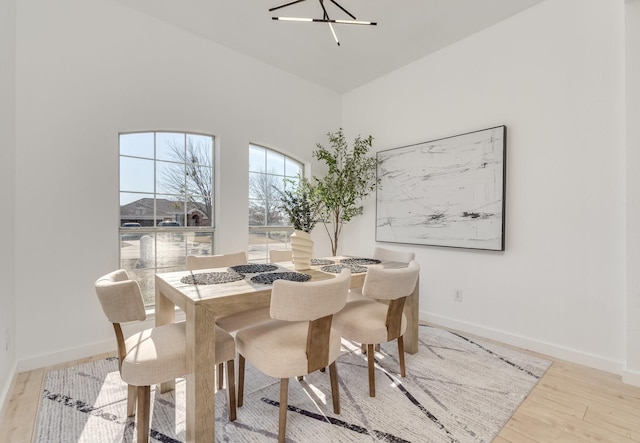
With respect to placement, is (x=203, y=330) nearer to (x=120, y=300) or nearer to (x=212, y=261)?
(x=120, y=300)

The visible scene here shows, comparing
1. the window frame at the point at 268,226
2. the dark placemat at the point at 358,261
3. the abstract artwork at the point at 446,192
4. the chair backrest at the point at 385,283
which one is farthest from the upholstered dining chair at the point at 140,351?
the abstract artwork at the point at 446,192

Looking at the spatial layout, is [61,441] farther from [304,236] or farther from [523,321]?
[523,321]

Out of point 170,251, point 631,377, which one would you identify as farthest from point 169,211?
point 631,377

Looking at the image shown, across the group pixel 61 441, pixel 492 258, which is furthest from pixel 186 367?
pixel 492 258

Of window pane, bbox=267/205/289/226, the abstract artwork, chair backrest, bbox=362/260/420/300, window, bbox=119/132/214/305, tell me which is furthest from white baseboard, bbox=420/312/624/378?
window, bbox=119/132/214/305

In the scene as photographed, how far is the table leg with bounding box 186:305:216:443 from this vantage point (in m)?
1.46

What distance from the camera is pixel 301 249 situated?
232 cm

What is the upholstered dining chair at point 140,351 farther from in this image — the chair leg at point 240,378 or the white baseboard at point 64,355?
the white baseboard at point 64,355

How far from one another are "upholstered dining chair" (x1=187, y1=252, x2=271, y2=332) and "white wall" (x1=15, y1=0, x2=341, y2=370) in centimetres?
91

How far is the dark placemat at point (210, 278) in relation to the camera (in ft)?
6.07

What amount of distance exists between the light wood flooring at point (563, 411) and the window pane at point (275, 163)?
2875 mm

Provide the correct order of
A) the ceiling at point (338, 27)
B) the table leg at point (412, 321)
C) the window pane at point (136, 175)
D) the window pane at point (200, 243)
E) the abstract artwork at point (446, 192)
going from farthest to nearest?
the window pane at point (200, 243) → the abstract artwork at point (446, 192) → the window pane at point (136, 175) → the ceiling at point (338, 27) → the table leg at point (412, 321)

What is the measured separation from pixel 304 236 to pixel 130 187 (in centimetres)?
187

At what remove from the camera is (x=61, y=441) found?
158 centimetres
